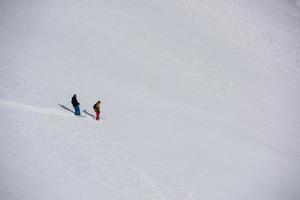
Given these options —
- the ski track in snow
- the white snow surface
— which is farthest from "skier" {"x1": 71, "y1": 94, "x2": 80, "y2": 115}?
the ski track in snow

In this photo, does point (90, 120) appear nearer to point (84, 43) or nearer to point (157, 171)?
point (157, 171)

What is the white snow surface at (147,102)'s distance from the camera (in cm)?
1647

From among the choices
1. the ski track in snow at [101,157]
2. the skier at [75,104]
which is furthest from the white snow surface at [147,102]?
the skier at [75,104]

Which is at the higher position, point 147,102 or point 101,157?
point 147,102

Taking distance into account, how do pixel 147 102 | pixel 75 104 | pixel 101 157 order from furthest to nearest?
pixel 147 102 < pixel 75 104 < pixel 101 157

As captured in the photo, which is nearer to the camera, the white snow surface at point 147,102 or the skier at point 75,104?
the white snow surface at point 147,102

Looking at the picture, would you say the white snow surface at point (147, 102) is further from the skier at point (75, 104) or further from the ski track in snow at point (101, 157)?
the skier at point (75, 104)

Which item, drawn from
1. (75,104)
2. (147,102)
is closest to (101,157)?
(75,104)

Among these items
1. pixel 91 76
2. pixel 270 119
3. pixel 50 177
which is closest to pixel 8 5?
pixel 91 76

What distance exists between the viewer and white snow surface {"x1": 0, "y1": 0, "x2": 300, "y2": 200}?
16.5 m

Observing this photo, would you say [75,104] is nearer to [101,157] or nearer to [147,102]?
[101,157]

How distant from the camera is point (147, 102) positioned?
A: 2588 cm

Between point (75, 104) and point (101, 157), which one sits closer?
point (101, 157)

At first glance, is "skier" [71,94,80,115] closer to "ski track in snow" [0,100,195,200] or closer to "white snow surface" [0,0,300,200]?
"white snow surface" [0,0,300,200]
